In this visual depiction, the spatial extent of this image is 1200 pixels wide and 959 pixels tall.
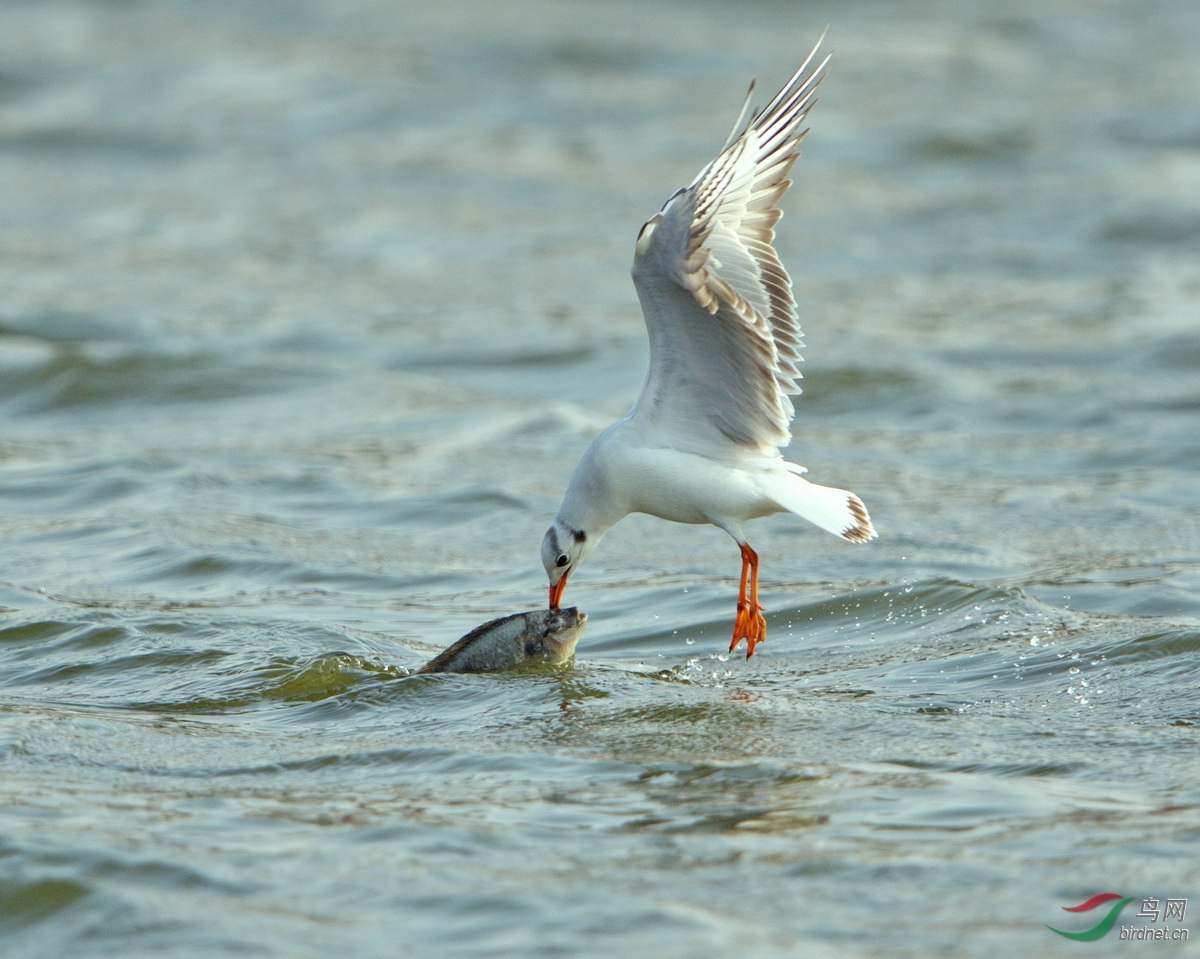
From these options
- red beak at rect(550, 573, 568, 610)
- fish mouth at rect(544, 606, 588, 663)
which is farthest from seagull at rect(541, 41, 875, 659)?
fish mouth at rect(544, 606, 588, 663)

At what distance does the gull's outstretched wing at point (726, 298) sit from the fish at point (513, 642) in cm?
98

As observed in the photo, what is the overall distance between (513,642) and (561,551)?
697 millimetres

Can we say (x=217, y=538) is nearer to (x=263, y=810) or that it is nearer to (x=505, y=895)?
(x=263, y=810)

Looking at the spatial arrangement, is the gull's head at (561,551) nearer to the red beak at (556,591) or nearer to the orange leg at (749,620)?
the red beak at (556,591)

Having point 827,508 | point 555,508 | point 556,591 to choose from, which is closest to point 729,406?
point 827,508

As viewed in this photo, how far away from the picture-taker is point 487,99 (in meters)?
22.2

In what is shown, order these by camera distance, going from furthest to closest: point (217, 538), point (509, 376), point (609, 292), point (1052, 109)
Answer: point (1052, 109)
point (609, 292)
point (509, 376)
point (217, 538)

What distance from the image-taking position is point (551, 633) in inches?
268

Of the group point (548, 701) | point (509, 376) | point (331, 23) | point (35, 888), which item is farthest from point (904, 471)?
point (331, 23)

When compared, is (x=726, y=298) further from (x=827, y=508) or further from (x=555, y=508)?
(x=555, y=508)

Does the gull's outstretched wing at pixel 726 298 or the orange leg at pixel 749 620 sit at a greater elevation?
the gull's outstretched wing at pixel 726 298

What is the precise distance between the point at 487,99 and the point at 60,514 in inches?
532

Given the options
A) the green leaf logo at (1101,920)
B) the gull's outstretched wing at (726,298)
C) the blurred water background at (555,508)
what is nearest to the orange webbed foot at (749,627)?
the blurred water background at (555,508)

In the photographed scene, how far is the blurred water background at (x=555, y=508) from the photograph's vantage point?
192 inches
